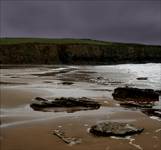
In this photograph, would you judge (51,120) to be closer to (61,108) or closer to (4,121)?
(4,121)

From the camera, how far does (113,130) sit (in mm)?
9383

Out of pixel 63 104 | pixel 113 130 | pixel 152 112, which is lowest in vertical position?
pixel 152 112

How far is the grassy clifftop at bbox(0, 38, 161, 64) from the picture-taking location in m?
87.9

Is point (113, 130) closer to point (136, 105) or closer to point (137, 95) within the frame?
point (136, 105)

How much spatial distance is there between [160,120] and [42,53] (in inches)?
3203

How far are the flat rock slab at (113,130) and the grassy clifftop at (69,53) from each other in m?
77.3

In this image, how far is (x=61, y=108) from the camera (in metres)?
13.6

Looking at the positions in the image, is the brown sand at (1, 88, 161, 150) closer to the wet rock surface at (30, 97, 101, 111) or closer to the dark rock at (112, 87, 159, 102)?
the wet rock surface at (30, 97, 101, 111)

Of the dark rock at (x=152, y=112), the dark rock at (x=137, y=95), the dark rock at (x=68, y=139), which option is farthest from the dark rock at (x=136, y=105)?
the dark rock at (x=68, y=139)

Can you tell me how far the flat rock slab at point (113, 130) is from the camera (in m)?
9.22

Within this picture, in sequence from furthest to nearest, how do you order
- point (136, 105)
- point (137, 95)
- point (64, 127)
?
1. point (137, 95)
2. point (136, 105)
3. point (64, 127)

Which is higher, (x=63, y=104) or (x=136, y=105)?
(x=63, y=104)

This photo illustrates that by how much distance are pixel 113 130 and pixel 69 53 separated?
8648 centimetres

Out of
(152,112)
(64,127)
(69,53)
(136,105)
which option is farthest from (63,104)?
(69,53)
